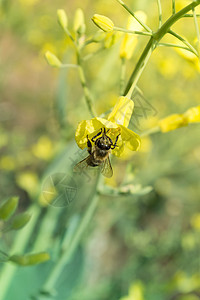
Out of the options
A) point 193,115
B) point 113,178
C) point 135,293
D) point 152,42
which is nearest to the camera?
point 152,42

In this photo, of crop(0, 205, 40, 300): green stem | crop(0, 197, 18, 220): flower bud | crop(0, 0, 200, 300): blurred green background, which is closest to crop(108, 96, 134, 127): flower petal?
crop(0, 197, 18, 220): flower bud

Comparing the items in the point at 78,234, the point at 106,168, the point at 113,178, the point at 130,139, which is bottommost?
the point at 113,178

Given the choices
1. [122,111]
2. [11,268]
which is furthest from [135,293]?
[122,111]

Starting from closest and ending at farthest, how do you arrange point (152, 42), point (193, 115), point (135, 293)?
1. point (152, 42)
2. point (193, 115)
3. point (135, 293)

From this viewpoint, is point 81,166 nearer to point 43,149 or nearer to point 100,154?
point 100,154

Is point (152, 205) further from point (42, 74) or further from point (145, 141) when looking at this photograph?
point (42, 74)
